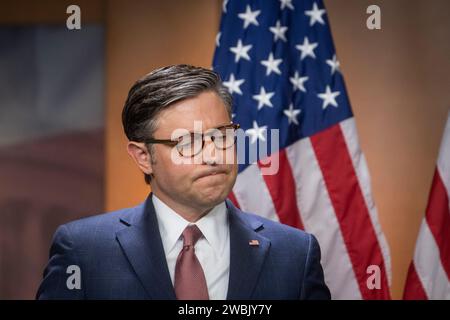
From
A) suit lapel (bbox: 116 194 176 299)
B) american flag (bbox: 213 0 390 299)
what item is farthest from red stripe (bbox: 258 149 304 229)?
suit lapel (bbox: 116 194 176 299)

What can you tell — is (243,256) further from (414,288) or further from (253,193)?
(414,288)

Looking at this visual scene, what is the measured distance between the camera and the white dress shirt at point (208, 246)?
4.03ft

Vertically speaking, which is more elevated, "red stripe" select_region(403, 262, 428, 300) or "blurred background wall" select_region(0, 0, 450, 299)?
"blurred background wall" select_region(0, 0, 450, 299)

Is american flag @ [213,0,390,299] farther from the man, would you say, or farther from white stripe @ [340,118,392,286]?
the man

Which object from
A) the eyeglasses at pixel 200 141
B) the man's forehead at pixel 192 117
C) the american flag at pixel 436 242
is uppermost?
the man's forehead at pixel 192 117

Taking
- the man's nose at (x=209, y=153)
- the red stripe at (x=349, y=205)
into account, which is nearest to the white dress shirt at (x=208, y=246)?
the man's nose at (x=209, y=153)

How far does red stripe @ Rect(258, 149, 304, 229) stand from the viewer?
2180 mm

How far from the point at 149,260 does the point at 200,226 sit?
107 mm

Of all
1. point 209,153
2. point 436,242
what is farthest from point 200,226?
point 436,242

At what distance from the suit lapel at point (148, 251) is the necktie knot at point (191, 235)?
0.05 m

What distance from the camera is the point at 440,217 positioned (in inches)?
86.1

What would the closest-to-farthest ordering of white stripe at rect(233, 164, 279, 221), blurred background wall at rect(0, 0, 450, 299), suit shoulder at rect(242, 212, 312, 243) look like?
suit shoulder at rect(242, 212, 312, 243) < white stripe at rect(233, 164, 279, 221) < blurred background wall at rect(0, 0, 450, 299)

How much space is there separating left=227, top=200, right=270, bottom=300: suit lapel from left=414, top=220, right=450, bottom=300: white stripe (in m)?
A: 1.06

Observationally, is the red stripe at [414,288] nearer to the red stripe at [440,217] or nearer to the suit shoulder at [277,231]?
the red stripe at [440,217]
